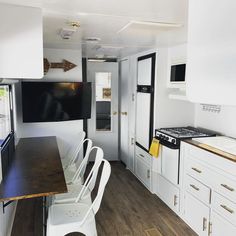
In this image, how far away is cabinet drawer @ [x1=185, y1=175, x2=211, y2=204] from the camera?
2.39 m

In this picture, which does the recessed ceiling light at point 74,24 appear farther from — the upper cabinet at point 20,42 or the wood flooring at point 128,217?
the wood flooring at point 128,217

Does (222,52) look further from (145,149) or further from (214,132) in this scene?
(145,149)

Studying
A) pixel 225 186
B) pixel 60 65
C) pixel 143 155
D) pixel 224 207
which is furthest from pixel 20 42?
pixel 143 155

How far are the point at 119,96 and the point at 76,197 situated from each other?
9.56 feet

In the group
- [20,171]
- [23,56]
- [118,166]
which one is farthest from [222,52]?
[118,166]

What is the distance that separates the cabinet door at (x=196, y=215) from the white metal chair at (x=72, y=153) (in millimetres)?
1485

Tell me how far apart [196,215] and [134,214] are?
2.52 ft

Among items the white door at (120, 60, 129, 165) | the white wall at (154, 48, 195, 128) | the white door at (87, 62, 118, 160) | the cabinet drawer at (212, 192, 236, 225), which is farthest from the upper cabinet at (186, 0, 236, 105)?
the white door at (87, 62, 118, 160)

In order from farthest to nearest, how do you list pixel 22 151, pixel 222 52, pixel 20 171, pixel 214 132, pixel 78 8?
pixel 214 132, pixel 22 151, pixel 20 171, pixel 78 8, pixel 222 52

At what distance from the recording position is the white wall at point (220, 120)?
9.27ft

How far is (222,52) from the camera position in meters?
0.47

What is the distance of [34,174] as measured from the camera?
215 centimetres

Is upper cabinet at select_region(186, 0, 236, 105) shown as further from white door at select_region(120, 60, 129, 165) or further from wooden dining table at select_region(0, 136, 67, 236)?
white door at select_region(120, 60, 129, 165)

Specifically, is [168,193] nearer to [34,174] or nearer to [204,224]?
[204,224]
